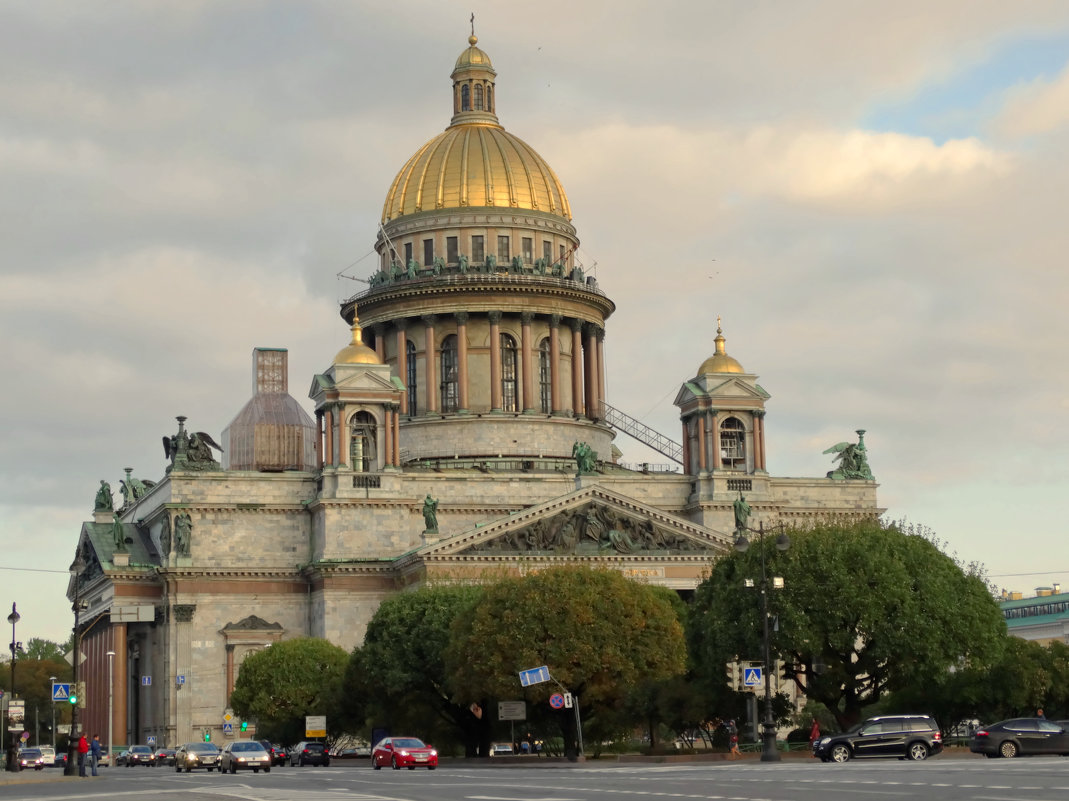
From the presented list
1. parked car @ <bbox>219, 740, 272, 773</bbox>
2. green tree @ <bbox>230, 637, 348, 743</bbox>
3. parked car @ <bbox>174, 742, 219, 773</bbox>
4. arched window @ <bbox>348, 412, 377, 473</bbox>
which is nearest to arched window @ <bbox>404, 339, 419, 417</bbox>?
arched window @ <bbox>348, 412, 377, 473</bbox>

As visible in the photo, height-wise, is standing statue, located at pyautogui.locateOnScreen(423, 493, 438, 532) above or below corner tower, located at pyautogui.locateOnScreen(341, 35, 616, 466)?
below

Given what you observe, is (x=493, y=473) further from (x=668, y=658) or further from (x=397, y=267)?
(x=668, y=658)

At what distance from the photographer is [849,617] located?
8531 cm

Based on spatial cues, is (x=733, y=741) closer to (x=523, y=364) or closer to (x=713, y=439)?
(x=713, y=439)

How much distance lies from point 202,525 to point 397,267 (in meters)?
27.0

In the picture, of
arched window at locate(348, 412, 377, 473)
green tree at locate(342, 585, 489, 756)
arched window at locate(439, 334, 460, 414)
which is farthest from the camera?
arched window at locate(439, 334, 460, 414)

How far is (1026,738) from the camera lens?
65062mm

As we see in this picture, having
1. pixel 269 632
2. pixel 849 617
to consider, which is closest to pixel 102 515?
pixel 269 632

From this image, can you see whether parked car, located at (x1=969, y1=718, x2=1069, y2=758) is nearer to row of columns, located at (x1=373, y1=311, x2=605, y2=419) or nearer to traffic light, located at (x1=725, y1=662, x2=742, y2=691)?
traffic light, located at (x1=725, y1=662, x2=742, y2=691)

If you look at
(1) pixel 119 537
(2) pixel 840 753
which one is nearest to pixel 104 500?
(1) pixel 119 537

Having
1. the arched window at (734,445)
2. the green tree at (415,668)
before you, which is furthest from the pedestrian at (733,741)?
the arched window at (734,445)

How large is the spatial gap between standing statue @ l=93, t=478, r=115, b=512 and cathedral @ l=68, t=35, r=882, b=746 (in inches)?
8.7

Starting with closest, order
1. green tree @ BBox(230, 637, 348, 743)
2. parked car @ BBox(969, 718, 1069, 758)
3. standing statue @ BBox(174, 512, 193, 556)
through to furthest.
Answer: parked car @ BBox(969, 718, 1069, 758)
green tree @ BBox(230, 637, 348, 743)
standing statue @ BBox(174, 512, 193, 556)

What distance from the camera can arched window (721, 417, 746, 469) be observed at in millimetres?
128625
